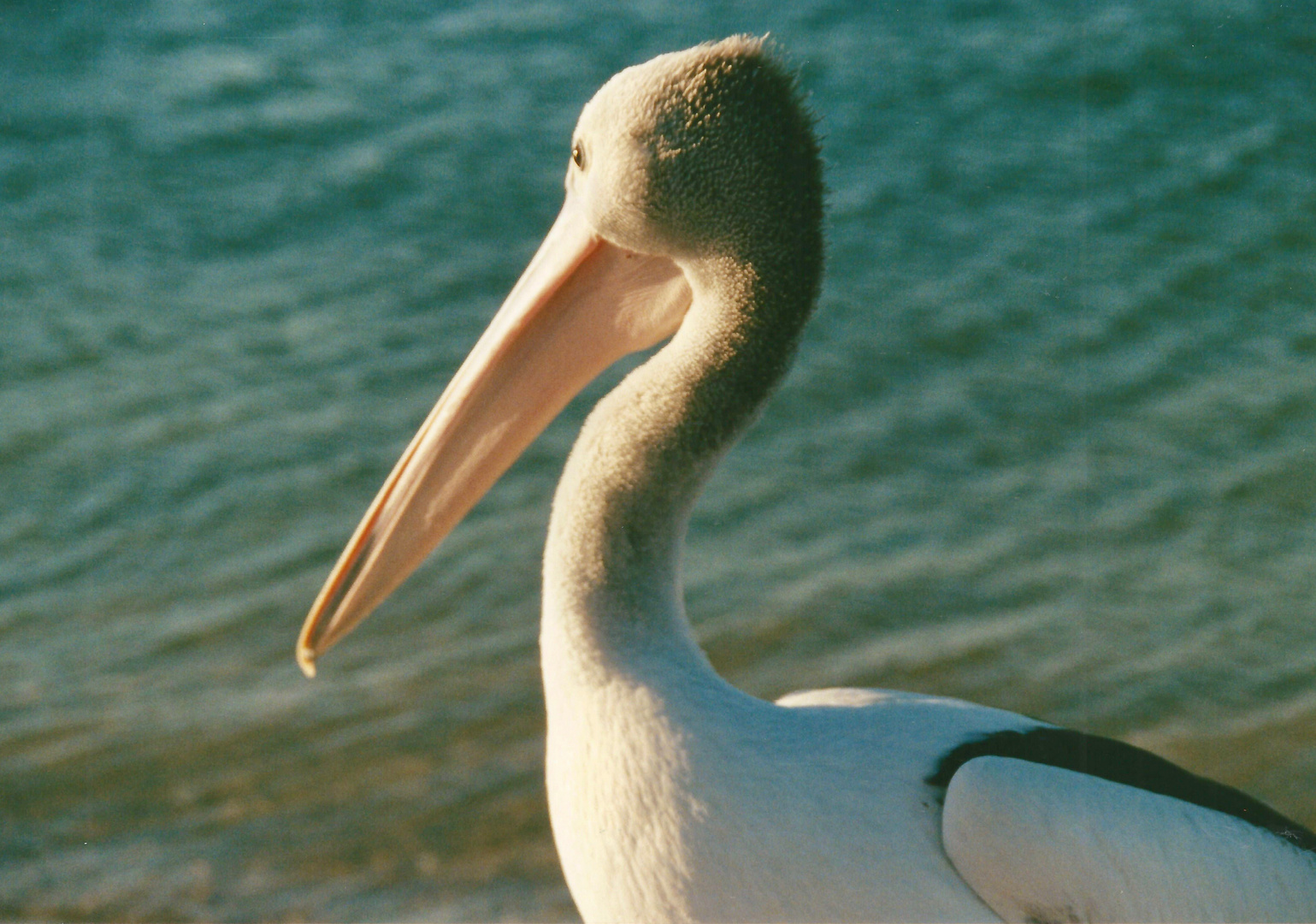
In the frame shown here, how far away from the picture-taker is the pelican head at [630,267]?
6.91 ft

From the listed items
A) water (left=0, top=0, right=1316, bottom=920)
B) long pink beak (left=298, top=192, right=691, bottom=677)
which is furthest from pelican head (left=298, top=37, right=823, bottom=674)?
water (left=0, top=0, right=1316, bottom=920)

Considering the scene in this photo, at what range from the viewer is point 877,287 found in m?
6.15

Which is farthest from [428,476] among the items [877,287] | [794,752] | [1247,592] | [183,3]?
[183,3]

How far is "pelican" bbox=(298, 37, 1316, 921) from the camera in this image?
2064 mm

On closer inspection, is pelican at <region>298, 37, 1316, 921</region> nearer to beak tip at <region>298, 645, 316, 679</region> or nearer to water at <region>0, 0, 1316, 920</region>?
beak tip at <region>298, 645, 316, 679</region>

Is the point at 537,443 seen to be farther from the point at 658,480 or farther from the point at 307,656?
the point at 658,480

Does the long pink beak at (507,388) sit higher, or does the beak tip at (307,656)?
the long pink beak at (507,388)

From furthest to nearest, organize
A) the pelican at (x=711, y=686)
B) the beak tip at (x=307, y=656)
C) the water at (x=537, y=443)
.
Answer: the water at (x=537, y=443) < the beak tip at (x=307, y=656) < the pelican at (x=711, y=686)

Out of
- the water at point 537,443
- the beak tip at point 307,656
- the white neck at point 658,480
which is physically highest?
the white neck at point 658,480

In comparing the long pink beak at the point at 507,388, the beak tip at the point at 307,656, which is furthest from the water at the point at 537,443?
the beak tip at the point at 307,656

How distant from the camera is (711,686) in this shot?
2.13m

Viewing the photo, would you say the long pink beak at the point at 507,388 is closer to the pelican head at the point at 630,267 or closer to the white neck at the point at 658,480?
the pelican head at the point at 630,267

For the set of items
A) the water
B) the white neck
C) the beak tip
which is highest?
the white neck

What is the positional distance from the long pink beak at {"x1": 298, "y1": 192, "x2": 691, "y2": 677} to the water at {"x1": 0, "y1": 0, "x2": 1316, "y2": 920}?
869mm
